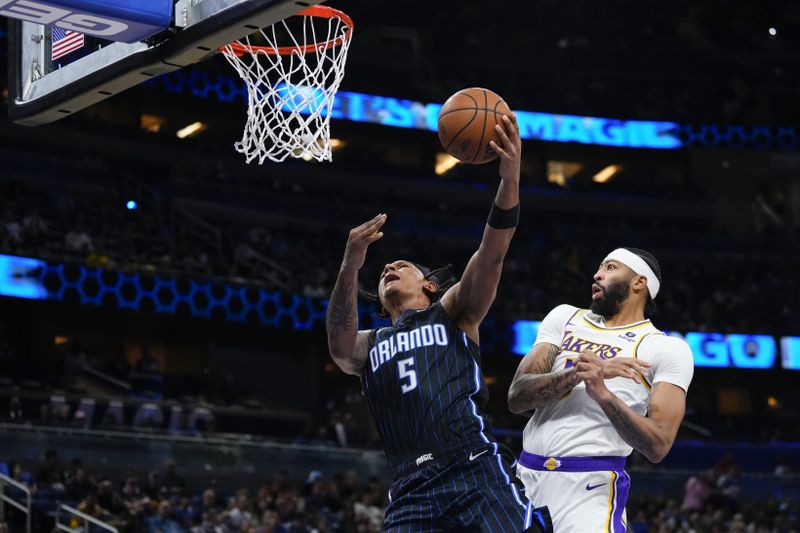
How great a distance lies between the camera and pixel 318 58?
27.5 ft

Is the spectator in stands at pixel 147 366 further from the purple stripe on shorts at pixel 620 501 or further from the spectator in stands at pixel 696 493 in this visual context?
the purple stripe on shorts at pixel 620 501

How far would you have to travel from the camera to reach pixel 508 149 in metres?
5.18

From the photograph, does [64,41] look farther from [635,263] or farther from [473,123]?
[635,263]

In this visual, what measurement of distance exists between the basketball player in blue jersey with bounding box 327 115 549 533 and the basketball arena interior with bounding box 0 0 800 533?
8.69 metres

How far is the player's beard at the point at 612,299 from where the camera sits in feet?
19.1

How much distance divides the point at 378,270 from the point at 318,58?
68.4 ft

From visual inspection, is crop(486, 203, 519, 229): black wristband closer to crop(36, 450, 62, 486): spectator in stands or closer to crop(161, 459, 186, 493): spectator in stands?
crop(36, 450, 62, 486): spectator in stands

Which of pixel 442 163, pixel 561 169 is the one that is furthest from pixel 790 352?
pixel 442 163

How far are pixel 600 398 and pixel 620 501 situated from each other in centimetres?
61

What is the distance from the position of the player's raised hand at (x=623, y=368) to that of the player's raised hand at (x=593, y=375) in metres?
0.03

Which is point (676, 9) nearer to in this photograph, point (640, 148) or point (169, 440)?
point (640, 148)

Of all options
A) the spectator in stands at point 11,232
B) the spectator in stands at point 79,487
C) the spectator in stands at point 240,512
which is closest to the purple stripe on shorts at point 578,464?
the spectator in stands at point 240,512

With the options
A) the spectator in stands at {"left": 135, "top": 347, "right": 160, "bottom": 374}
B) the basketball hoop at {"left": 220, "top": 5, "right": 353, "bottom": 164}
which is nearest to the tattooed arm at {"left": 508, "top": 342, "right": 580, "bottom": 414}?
the basketball hoop at {"left": 220, "top": 5, "right": 353, "bottom": 164}

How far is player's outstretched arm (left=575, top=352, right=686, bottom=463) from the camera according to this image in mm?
5141
